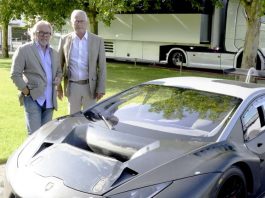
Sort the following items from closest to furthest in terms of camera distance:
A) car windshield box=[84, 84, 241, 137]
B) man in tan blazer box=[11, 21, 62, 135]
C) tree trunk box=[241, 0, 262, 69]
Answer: car windshield box=[84, 84, 241, 137] < man in tan blazer box=[11, 21, 62, 135] < tree trunk box=[241, 0, 262, 69]

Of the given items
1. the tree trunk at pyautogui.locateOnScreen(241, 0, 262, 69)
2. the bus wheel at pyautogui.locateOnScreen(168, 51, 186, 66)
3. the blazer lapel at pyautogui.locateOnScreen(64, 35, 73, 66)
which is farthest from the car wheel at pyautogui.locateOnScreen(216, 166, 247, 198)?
the bus wheel at pyautogui.locateOnScreen(168, 51, 186, 66)

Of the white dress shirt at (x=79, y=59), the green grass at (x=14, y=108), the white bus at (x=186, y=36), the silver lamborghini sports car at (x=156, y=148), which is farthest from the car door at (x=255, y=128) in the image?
the white bus at (x=186, y=36)

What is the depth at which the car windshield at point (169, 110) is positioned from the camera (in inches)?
160

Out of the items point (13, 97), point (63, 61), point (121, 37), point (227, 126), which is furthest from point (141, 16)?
point (227, 126)

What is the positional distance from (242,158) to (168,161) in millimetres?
762

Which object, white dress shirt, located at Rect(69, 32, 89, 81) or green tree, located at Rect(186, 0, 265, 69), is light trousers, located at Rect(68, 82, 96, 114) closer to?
white dress shirt, located at Rect(69, 32, 89, 81)

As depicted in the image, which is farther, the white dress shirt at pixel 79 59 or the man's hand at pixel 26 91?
the white dress shirt at pixel 79 59

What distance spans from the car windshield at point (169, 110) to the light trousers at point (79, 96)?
1029 millimetres

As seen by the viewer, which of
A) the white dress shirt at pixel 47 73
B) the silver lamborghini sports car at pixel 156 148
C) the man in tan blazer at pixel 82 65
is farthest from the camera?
the man in tan blazer at pixel 82 65

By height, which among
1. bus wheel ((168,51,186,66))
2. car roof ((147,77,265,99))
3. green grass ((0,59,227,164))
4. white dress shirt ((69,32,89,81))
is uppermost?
white dress shirt ((69,32,89,81))

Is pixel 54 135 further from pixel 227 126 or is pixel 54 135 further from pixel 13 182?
pixel 227 126

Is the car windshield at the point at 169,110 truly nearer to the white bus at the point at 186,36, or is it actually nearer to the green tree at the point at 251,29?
the green tree at the point at 251,29

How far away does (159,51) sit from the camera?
19500mm

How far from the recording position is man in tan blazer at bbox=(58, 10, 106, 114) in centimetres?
567
